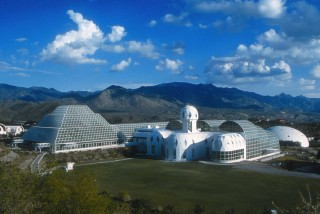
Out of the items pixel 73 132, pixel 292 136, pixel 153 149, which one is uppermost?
pixel 73 132

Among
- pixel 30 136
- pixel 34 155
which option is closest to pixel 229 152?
pixel 34 155

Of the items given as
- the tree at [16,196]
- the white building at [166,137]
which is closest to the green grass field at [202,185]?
the white building at [166,137]

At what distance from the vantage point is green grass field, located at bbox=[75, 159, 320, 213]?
38625 mm

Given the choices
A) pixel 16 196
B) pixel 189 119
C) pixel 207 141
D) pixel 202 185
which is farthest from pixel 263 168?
pixel 16 196

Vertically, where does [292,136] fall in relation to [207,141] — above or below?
above

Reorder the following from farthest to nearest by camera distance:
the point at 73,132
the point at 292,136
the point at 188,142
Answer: the point at 292,136 → the point at 73,132 → the point at 188,142

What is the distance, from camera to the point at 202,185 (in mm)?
46812

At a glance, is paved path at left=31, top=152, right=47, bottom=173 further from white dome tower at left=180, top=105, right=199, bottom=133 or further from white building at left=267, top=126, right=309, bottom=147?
white building at left=267, top=126, right=309, bottom=147

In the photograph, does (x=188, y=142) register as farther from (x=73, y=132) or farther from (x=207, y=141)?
Result: (x=73, y=132)

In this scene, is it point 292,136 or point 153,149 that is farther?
point 292,136

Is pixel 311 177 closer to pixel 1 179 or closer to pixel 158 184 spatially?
pixel 158 184

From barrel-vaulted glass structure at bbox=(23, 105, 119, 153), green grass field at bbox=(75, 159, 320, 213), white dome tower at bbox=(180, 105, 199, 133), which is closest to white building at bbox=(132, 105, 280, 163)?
white dome tower at bbox=(180, 105, 199, 133)

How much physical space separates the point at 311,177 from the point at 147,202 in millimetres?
26297

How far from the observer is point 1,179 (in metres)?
23.9
